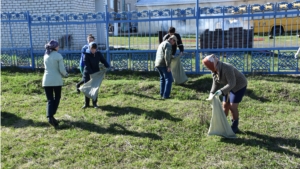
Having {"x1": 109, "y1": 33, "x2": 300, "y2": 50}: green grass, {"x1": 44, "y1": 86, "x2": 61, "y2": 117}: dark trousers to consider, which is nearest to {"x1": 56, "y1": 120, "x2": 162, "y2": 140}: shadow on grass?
{"x1": 44, "y1": 86, "x2": 61, "y2": 117}: dark trousers

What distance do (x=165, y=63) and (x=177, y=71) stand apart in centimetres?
91

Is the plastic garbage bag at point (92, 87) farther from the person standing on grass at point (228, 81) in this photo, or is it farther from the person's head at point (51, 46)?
the person standing on grass at point (228, 81)

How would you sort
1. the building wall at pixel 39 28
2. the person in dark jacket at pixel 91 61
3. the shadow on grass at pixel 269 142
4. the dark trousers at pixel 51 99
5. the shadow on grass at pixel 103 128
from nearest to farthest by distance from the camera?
the shadow on grass at pixel 269 142 < the shadow on grass at pixel 103 128 < the dark trousers at pixel 51 99 < the person in dark jacket at pixel 91 61 < the building wall at pixel 39 28

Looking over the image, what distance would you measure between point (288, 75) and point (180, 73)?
2.84 meters

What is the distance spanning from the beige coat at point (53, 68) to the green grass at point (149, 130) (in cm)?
81

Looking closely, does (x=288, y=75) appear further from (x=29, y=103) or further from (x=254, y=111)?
(x=29, y=103)

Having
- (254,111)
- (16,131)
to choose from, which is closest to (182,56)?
(254,111)

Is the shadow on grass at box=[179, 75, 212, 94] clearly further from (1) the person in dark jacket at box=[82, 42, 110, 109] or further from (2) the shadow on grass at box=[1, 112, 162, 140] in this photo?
(2) the shadow on grass at box=[1, 112, 162, 140]

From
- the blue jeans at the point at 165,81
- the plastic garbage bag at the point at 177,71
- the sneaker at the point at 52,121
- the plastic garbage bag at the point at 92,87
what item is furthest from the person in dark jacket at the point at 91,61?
the plastic garbage bag at the point at 177,71

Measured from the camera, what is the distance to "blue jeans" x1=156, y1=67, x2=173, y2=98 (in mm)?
6539

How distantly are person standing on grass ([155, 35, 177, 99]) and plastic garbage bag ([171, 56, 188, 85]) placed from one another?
631 millimetres

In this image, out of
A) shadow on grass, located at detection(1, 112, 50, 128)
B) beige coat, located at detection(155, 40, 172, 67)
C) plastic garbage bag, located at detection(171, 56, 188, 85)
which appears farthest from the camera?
plastic garbage bag, located at detection(171, 56, 188, 85)

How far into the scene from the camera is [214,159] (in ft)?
13.3

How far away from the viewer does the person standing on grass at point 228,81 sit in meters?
4.17
